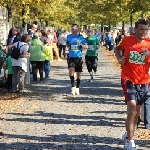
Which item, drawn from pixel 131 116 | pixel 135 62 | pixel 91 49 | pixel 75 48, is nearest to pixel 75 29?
pixel 75 48

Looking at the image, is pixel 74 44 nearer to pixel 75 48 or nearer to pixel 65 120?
pixel 75 48

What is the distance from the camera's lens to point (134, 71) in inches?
274

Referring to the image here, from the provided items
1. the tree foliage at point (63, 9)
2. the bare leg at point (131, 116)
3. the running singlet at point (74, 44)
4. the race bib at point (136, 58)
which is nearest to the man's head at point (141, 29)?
the race bib at point (136, 58)

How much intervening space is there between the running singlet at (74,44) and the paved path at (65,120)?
3.67 ft

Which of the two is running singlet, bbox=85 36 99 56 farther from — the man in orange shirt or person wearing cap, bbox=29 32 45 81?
the man in orange shirt

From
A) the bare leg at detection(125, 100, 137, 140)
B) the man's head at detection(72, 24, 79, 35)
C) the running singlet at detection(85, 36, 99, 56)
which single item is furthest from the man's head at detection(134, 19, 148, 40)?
the running singlet at detection(85, 36, 99, 56)

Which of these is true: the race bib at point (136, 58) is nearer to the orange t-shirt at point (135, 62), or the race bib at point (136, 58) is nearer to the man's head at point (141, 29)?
the orange t-shirt at point (135, 62)

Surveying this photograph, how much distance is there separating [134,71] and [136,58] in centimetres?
19

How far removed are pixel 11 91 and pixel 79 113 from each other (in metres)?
3.96

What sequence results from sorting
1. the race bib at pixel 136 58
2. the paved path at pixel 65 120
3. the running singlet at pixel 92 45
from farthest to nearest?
the running singlet at pixel 92 45 → the paved path at pixel 65 120 → the race bib at pixel 136 58

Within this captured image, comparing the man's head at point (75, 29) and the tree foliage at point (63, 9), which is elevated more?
the tree foliage at point (63, 9)

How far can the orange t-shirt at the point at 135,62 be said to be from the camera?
6.94 metres

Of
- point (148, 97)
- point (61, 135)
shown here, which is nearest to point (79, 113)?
point (61, 135)

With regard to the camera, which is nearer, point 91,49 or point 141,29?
point 141,29
